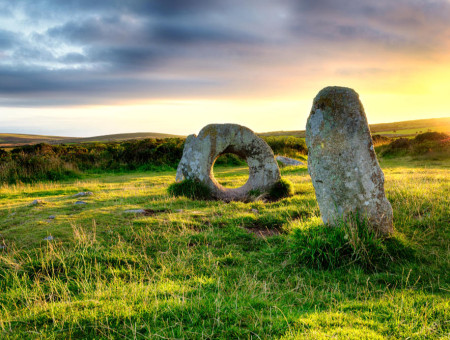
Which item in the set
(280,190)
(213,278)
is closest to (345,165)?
(213,278)

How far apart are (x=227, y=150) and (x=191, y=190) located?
7.23ft

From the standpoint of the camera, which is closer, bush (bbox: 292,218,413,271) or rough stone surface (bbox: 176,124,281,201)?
bush (bbox: 292,218,413,271)

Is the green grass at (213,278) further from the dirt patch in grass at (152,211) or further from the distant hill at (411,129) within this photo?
the distant hill at (411,129)

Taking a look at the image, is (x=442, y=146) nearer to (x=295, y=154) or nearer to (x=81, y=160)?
(x=295, y=154)

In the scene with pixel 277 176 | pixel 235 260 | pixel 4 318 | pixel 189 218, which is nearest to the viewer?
pixel 4 318

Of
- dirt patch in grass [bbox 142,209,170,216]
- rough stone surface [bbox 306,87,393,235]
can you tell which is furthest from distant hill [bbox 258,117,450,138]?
dirt patch in grass [bbox 142,209,170,216]

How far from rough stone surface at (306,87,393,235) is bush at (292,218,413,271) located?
277 mm

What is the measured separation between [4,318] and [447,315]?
5.28 metres

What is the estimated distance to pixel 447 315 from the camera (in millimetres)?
3848

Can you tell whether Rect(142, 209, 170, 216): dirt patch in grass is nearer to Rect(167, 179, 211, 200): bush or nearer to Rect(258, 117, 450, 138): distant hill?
Rect(167, 179, 211, 200): bush

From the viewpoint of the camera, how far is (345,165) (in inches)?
243

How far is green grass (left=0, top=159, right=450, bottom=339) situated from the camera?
137 inches

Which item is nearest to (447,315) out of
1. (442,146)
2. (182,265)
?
(182,265)

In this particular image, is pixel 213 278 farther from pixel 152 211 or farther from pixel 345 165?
pixel 152 211
